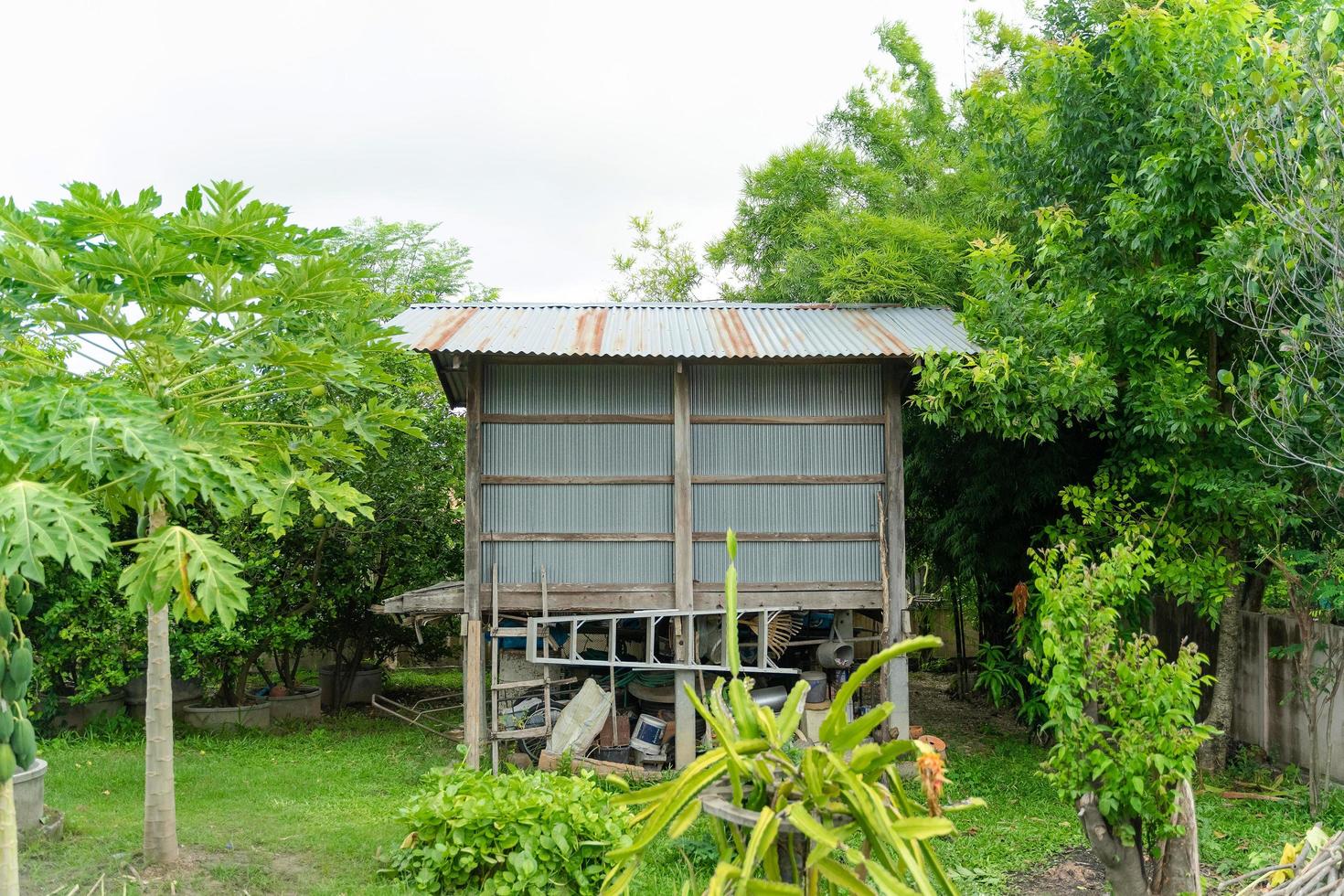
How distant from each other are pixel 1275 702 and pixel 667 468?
17.7 feet

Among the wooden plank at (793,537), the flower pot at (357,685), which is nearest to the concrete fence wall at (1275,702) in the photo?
the wooden plank at (793,537)

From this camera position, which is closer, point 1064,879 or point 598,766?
point 1064,879

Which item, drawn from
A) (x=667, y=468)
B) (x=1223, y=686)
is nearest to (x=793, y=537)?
(x=667, y=468)

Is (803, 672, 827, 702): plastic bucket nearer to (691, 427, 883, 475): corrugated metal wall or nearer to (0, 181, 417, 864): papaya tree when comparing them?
(691, 427, 883, 475): corrugated metal wall

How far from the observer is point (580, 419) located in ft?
28.8

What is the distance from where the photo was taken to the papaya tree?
391 centimetres

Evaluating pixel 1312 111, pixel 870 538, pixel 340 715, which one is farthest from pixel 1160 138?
pixel 340 715

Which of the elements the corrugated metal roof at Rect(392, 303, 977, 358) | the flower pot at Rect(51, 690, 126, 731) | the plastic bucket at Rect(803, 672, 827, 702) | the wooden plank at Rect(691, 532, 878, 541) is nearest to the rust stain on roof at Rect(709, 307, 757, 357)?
the corrugated metal roof at Rect(392, 303, 977, 358)

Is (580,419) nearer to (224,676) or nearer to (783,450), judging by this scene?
(783,450)

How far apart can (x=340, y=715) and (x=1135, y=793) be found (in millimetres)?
9727

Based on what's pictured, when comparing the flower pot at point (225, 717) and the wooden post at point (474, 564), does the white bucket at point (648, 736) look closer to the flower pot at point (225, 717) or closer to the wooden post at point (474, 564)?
the wooden post at point (474, 564)

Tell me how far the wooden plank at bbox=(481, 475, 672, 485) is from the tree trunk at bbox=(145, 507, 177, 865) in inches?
123

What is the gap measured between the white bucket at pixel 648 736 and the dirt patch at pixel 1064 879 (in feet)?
10.9

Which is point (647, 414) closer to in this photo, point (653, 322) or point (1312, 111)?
point (653, 322)
